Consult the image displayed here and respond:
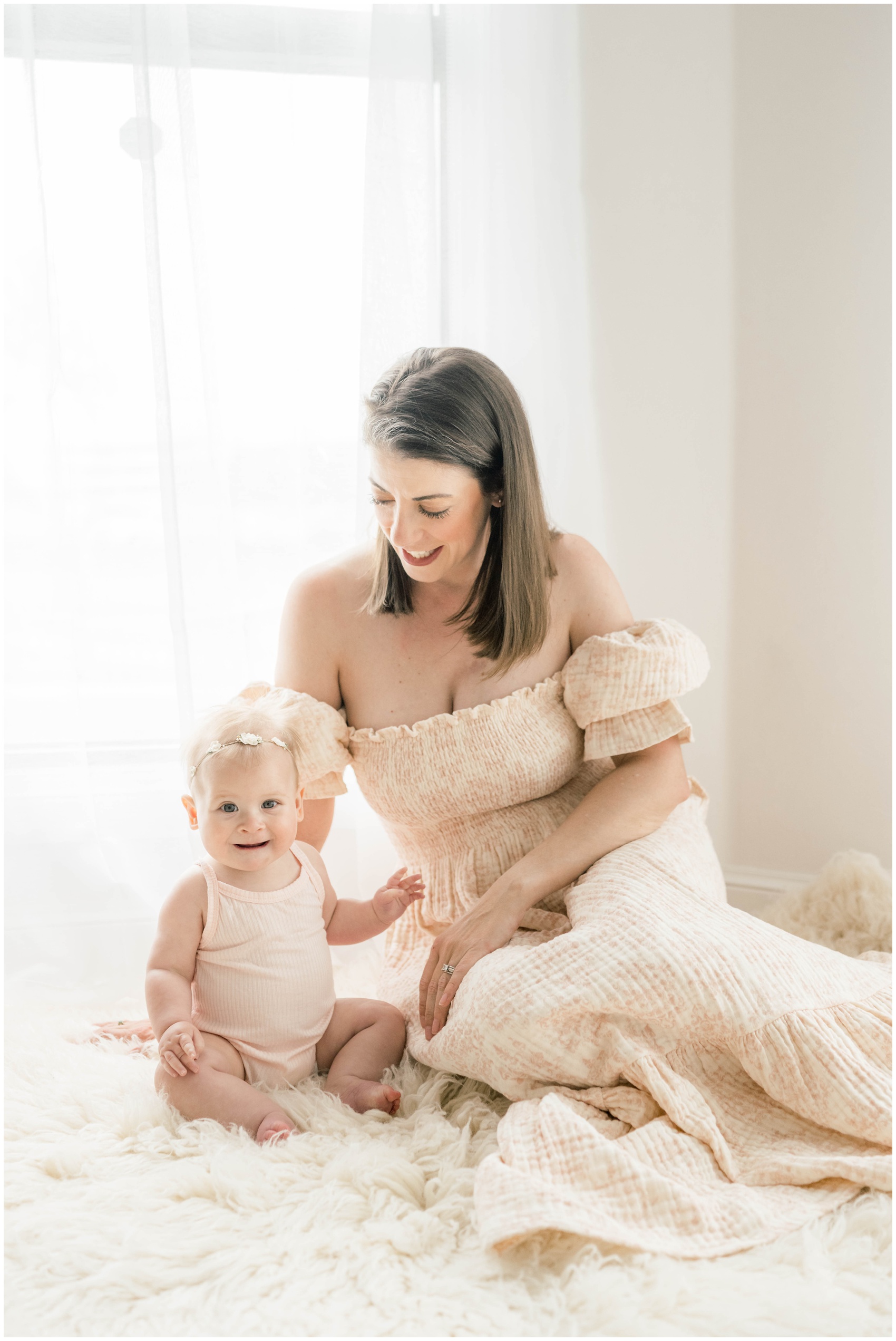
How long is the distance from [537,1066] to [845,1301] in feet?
1.26

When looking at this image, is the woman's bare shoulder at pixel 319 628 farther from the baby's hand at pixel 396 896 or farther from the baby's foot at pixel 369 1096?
the baby's foot at pixel 369 1096

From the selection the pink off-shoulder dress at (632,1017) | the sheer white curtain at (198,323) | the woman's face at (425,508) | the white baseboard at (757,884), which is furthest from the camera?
the white baseboard at (757,884)

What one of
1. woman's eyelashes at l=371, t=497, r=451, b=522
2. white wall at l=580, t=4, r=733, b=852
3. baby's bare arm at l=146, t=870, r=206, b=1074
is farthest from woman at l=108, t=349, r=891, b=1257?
white wall at l=580, t=4, r=733, b=852

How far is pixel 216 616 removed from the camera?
1.84m

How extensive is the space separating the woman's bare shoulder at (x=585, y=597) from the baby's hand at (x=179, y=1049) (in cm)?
79

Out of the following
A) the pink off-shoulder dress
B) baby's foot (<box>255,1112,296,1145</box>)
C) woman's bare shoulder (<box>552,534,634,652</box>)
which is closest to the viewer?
the pink off-shoulder dress

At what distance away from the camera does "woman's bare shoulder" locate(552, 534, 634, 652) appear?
5.10ft

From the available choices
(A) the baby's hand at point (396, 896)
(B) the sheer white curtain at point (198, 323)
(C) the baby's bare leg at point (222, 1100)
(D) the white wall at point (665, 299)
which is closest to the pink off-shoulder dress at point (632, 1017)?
(A) the baby's hand at point (396, 896)

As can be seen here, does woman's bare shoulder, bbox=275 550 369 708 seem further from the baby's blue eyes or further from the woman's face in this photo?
the baby's blue eyes

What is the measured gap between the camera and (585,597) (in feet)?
5.12

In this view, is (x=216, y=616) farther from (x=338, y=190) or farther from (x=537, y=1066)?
(x=537, y=1066)

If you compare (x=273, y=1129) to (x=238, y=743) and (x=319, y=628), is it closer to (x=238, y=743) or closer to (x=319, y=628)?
(x=238, y=743)

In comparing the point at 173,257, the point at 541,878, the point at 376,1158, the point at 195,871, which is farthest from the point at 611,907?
the point at 173,257

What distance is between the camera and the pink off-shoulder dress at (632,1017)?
100cm
